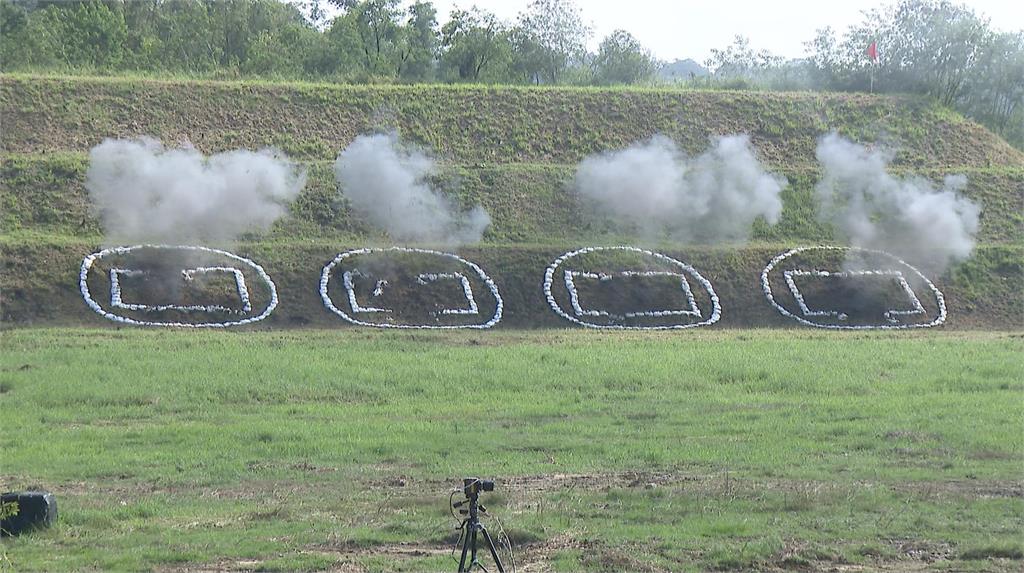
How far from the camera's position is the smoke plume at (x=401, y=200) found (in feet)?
117

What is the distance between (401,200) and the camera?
36875 mm

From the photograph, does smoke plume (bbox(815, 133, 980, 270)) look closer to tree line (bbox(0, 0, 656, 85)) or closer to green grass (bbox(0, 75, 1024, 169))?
green grass (bbox(0, 75, 1024, 169))

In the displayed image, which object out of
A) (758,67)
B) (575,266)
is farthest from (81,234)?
(758,67)

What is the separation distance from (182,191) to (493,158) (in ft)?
33.5

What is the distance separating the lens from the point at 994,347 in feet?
95.2

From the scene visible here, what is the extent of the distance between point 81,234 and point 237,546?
22333 mm

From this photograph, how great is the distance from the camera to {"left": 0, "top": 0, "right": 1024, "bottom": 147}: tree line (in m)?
52.5

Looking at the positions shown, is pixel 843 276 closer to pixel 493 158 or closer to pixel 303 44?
pixel 493 158

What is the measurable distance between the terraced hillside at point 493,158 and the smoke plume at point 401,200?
500 millimetres

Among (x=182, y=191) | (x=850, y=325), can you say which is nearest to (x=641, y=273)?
(x=850, y=325)

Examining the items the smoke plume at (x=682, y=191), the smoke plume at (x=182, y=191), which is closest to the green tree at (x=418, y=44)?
the smoke plume at (x=682, y=191)

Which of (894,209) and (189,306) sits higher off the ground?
(894,209)

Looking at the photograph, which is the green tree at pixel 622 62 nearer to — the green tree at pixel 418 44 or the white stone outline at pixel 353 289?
the green tree at pixel 418 44

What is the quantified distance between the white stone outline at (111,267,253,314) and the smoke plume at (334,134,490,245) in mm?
5206
